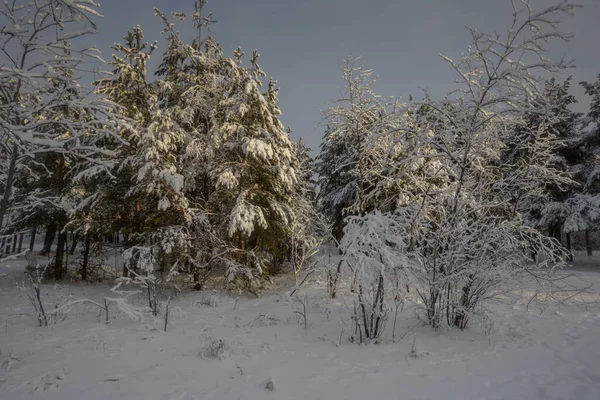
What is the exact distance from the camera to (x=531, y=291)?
1005 cm

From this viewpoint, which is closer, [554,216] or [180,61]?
[180,61]

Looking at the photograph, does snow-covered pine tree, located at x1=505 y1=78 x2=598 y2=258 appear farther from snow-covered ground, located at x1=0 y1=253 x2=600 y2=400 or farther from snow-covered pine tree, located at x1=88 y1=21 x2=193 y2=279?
snow-covered pine tree, located at x1=88 y1=21 x2=193 y2=279

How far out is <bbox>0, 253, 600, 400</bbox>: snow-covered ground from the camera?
14.2 ft

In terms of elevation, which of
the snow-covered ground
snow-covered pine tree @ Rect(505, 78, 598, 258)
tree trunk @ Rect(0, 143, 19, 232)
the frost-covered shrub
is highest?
snow-covered pine tree @ Rect(505, 78, 598, 258)

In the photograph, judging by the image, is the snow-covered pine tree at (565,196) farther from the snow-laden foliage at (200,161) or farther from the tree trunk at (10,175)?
the tree trunk at (10,175)

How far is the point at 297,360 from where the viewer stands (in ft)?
18.0

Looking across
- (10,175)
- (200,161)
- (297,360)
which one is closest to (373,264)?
(297,360)

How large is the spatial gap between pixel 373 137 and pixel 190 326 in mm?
6117

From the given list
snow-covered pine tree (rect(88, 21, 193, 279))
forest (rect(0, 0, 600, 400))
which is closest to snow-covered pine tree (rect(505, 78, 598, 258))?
forest (rect(0, 0, 600, 400))

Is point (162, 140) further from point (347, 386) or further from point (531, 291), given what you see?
point (531, 291)

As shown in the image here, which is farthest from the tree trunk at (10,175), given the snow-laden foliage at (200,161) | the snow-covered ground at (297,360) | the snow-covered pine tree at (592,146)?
the snow-covered pine tree at (592,146)

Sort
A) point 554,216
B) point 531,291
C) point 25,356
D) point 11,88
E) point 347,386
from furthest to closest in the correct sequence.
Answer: point 554,216
point 531,291
point 25,356
point 11,88
point 347,386

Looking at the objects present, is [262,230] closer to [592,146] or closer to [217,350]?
[217,350]

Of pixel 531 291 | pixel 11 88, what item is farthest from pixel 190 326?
pixel 531 291
